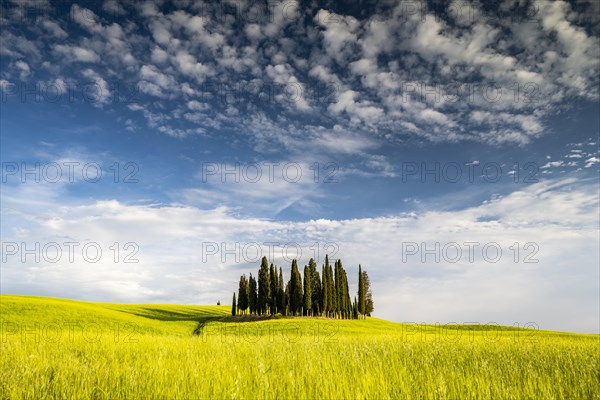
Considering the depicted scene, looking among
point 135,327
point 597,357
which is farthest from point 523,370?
point 135,327

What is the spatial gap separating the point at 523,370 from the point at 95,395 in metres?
7.28

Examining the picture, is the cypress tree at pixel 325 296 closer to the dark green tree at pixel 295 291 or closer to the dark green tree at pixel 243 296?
the dark green tree at pixel 295 291

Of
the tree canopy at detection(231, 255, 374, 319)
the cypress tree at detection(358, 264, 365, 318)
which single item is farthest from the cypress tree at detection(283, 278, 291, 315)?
the cypress tree at detection(358, 264, 365, 318)

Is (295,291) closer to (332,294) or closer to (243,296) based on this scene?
(332,294)

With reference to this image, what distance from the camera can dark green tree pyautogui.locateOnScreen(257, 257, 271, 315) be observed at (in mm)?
72625

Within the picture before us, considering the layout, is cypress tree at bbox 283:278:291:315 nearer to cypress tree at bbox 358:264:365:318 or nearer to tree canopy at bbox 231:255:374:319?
tree canopy at bbox 231:255:374:319

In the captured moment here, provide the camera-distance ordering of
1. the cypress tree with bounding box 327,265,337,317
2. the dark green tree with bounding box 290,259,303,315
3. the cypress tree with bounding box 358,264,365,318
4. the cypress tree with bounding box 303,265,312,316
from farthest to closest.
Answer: the cypress tree with bounding box 358,264,365,318, the cypress tree with bounding box 327,265,337,317, the dark green tree with bounding box 290,259,303,315, the cypress tree with bounding box 303,265,312,316

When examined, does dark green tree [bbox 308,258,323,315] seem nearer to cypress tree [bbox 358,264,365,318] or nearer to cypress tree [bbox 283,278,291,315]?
cypress tree [bbox 283,278,291,315]

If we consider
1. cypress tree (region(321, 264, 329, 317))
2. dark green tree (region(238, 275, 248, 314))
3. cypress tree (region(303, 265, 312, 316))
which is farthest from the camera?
dark green tree (region(238, 275, 248, 314))

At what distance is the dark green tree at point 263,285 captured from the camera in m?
72.6

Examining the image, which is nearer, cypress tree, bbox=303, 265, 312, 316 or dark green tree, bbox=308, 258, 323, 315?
cypress tree, bbox=303, 265, 312, 316

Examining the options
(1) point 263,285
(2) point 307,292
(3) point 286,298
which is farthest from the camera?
(1) point 263,285

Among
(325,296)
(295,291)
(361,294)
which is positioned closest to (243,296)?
(295,291)

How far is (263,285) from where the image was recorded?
72.9 m
